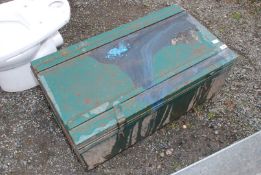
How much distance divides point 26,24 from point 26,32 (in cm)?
8

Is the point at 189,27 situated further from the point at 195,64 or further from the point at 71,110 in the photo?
the point at 71,110

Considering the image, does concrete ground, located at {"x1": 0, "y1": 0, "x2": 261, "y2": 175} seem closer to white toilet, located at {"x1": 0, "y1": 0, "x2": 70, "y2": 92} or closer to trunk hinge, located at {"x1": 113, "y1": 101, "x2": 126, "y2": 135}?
white toilet, located at {"x1": 0, "y1": 0, "x2": 70, "y2": 92}

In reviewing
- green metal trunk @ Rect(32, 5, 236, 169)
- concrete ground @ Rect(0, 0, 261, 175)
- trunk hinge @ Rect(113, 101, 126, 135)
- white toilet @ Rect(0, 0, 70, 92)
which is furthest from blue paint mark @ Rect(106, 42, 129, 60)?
concrete ground @ Rect(0, 0, 261, 175)

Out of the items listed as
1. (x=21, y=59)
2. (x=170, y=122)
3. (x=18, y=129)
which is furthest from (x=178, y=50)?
(x=18, y=129)

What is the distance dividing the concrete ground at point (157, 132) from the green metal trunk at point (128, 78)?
0.51ft

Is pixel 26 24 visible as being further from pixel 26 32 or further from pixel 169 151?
pixel 169 151

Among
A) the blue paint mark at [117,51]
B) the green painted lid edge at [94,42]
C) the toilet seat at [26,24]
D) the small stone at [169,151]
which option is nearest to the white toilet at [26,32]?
the toilet seat at [26,24]

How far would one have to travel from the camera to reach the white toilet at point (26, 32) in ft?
6.93

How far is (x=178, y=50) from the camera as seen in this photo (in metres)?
2.04

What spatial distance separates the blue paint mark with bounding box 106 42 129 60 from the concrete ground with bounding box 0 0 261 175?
0.68 m

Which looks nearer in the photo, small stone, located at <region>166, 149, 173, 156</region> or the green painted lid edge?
the green painted lid edge

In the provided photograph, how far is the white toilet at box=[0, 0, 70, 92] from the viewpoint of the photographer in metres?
2.11

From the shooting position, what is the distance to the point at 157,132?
2346 mm

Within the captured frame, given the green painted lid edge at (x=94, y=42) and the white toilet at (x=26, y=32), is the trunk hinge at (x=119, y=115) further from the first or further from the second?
the white toilet at (x=26, y=32)
